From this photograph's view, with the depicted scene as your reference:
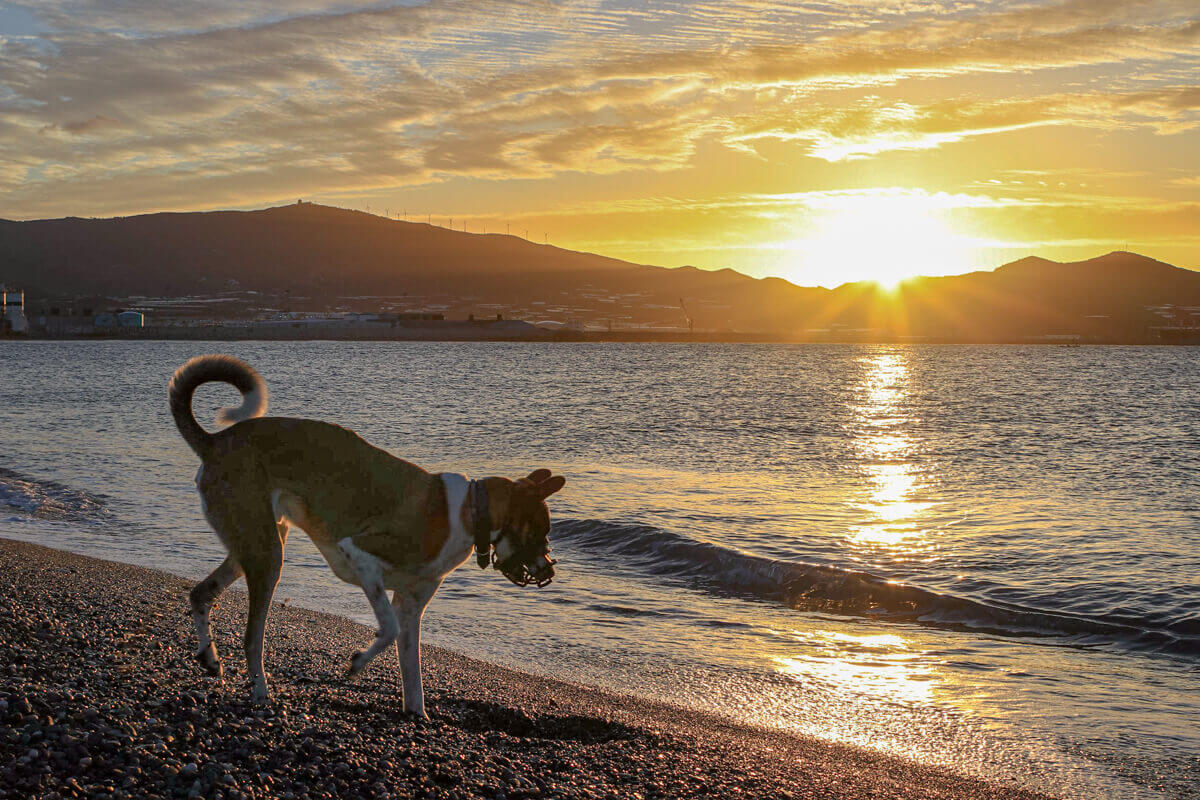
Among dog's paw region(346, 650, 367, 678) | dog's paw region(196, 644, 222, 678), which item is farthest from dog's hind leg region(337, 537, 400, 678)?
dog's paw region(196, 644, 222, 678)

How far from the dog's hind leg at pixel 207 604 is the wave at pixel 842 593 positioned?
814 cm

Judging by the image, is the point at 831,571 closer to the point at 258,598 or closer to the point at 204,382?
the point at 258,598

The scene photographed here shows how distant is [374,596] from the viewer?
6.61m

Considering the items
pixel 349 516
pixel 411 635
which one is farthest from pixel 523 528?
pixel 349 516

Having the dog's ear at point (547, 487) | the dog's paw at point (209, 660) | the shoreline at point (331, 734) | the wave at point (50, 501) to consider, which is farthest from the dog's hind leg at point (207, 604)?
the wave at point (50, 501)

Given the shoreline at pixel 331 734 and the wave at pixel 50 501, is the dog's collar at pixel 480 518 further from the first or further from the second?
the wave at pixel 50 501

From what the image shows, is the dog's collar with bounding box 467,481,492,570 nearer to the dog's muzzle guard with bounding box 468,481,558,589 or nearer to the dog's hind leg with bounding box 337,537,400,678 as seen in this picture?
the dog's muzzle guard with bounding box 468,481,558,589

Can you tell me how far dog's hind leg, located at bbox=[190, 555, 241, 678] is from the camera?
6.98 meters

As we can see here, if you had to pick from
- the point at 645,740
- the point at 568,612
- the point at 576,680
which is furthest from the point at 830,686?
the point at 568,612

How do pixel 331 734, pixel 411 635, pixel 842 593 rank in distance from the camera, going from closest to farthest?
pixel 331 734
pixel 411 635
pixel 842 593

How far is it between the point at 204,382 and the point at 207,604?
1501 mm

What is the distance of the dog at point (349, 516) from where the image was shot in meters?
6.73

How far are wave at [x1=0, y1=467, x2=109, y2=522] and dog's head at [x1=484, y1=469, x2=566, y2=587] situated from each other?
43.4 ft

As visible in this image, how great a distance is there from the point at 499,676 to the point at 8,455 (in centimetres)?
2227
